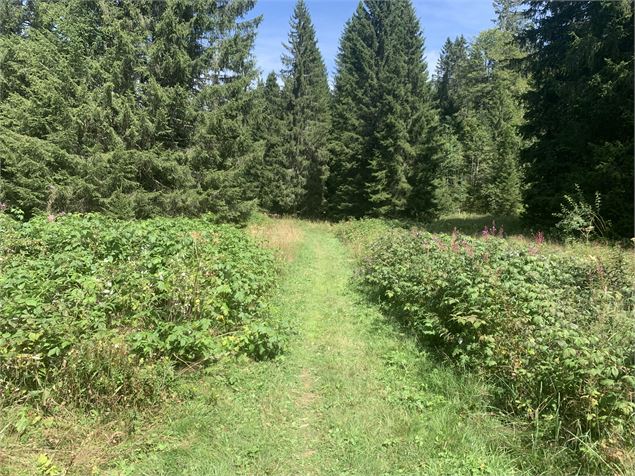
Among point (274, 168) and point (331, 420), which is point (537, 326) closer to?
point (331, 420)

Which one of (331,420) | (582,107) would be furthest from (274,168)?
(331,420)

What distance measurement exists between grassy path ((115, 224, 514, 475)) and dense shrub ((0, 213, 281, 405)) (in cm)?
47

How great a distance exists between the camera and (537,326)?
3807mm

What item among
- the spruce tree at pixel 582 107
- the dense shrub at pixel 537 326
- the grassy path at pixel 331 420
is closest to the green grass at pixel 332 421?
the grassy path at pixel 331 420

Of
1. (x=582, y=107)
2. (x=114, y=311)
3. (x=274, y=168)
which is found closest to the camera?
(x=114, y=311)

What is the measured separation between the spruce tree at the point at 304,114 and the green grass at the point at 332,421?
913 inches

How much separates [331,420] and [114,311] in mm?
2685

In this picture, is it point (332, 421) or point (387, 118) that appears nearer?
point (332, 421)

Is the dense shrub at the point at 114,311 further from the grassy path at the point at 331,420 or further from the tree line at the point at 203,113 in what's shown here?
the tree line at the point at 203,113

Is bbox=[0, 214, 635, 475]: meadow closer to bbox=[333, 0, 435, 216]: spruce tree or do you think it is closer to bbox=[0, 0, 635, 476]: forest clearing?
bbox=[0, 0, 635, 476]: forest clearing

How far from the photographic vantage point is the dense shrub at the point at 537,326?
2.94 metres

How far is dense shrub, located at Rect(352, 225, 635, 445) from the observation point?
2936 mm

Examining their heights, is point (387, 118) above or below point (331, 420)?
above

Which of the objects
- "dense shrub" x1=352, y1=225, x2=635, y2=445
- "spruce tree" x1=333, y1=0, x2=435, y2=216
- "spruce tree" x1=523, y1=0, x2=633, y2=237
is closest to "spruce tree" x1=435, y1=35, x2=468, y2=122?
"spruce tree" x1=333, y1=0, x2=435, y2=216
